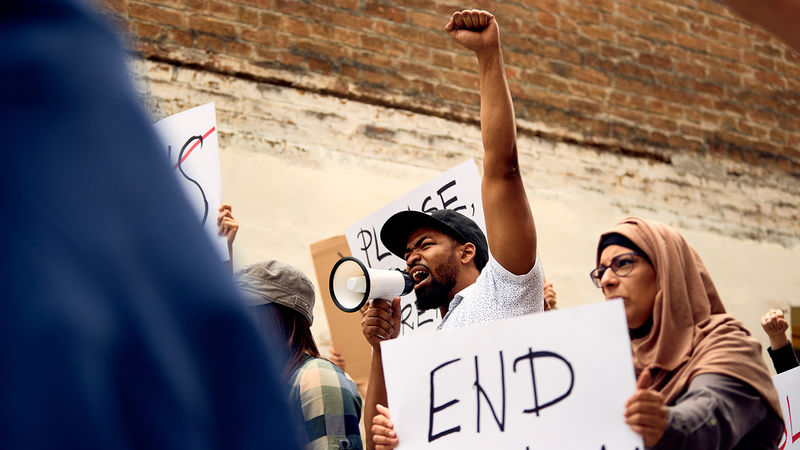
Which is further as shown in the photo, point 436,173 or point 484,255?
point 436,173

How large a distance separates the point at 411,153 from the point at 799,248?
267 cm

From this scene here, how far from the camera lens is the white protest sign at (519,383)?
148cm

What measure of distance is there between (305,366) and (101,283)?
178 cm

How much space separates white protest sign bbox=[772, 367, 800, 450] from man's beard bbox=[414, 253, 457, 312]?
34.8 inches

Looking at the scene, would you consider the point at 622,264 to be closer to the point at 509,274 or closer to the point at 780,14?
the point at 509,274

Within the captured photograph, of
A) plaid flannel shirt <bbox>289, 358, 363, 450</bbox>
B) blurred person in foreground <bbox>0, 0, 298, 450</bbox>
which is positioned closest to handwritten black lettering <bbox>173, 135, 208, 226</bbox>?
plaid flannel shirt <bbox>289, 358, 363, 450</bbox>

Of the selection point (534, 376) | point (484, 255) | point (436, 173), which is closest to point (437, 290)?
point (484, 255)

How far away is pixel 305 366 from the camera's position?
6.64 feet

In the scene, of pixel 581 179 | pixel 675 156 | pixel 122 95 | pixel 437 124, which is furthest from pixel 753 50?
pixel 122 95

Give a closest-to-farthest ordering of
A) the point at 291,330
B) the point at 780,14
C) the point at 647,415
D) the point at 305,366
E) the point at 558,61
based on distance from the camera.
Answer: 1. the point at 780,14
2. the point at 647,415
3. the point at 305,366
4. the point at 291,330
5. the point at 558,61

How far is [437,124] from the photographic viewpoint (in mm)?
4609

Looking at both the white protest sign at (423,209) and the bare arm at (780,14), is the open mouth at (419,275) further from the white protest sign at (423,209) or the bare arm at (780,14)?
the bare arm at (780,14)

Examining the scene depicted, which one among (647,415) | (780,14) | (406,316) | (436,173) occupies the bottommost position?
(647,415)

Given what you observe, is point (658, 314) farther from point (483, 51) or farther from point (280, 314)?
point (280, 314)
